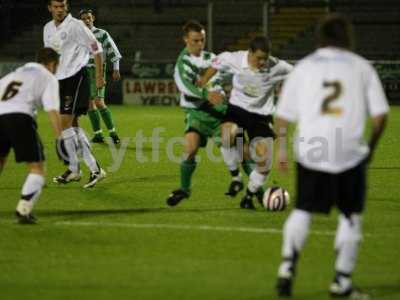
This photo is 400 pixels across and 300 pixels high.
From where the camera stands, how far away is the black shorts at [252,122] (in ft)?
35.3

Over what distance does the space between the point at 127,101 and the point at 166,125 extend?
918cm

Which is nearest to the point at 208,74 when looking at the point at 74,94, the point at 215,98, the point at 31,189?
the point at 215,98

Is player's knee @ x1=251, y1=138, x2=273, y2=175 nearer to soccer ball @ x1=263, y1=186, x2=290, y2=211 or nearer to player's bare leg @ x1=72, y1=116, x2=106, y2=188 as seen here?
soccer ball @ x1=263, y1=186, x2=290, y2=211

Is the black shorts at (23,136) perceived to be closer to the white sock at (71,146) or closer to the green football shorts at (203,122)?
the green football shorts at (203,122)

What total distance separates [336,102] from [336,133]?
0.66 feet

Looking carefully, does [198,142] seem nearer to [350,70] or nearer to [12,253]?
[12,253]

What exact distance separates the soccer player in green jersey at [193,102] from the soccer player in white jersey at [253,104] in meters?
0.15

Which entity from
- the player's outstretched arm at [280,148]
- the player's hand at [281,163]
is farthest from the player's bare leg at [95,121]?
the player's hand at [281,163]

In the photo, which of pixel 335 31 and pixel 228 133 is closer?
Answer: pixel 335 31

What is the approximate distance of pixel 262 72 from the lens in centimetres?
1055

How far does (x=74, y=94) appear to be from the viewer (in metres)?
12.7

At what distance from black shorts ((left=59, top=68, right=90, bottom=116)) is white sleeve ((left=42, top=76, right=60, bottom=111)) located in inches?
129

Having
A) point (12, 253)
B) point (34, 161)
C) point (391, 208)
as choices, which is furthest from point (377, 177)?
point (12, 253)

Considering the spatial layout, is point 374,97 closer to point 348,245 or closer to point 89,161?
point 348,245
